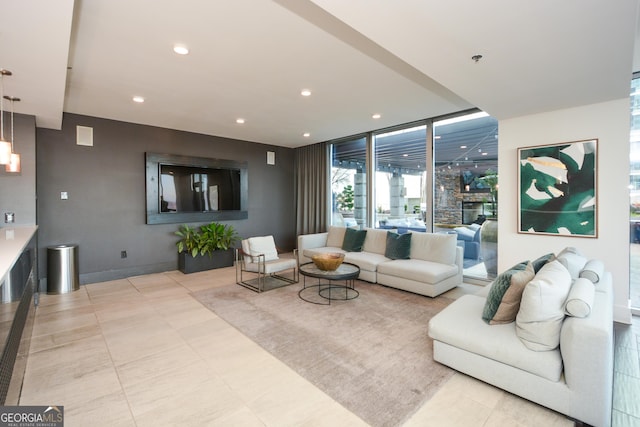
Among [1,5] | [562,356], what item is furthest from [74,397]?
[562,356]

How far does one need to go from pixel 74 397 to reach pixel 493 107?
4.70m

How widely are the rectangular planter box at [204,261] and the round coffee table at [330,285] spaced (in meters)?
2.03

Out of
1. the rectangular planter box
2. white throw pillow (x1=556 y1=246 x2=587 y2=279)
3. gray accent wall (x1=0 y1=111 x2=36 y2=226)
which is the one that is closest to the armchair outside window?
the rectangular planter box

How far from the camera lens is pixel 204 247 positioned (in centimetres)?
571

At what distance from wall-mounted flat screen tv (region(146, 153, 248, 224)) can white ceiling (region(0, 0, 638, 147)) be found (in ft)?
4.93

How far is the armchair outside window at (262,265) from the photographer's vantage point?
4.56 meters

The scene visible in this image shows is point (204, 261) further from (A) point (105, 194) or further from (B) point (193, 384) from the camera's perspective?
(B) point (193, 384)

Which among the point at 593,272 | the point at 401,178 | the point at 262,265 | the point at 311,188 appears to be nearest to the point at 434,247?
the point at 401,178

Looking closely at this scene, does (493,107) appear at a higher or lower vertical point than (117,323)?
higher

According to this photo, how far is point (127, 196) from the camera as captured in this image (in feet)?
17.4

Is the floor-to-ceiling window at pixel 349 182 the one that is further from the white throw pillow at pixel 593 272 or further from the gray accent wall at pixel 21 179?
the gray accent wall at pixel 21 179

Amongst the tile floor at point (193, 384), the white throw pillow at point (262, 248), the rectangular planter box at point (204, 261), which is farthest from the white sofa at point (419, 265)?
the rectangular planter box at point (204, 261)


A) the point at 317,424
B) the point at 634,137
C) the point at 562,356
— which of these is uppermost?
the point at 634,137

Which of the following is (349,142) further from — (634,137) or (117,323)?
(117,323)
